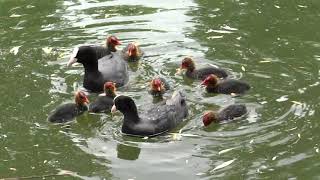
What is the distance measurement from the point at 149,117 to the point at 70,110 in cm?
110

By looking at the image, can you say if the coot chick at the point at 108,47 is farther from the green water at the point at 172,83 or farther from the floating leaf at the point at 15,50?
the floating leaf at the point at 15,50

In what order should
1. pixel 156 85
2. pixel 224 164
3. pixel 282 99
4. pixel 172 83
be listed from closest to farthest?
pixel 224 164 < pixel 282 99 < pixel 156 85 < pixel 172 83

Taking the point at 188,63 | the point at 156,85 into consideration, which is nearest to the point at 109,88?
the point at 156,85

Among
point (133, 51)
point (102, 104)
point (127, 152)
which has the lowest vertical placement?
point (127, 152)

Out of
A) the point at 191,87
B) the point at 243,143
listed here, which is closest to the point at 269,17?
the point at 191,87

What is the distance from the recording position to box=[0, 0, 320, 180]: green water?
7820mm

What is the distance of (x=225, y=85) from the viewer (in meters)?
9.57

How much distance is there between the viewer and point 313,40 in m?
11.4

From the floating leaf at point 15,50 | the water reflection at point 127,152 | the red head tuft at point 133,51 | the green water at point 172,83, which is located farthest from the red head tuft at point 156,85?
the floating leaf at point 15,50

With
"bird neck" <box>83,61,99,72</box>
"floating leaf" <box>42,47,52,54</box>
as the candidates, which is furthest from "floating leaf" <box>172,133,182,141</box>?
"floating leaf" <box>42,47,52,54</box>

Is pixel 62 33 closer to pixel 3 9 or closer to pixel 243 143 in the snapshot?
pixel 3 9

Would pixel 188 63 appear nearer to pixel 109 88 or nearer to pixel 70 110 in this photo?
pixel 109 88

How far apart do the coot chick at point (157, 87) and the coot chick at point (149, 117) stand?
61 centimetres

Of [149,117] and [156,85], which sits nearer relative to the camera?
[149,117]
